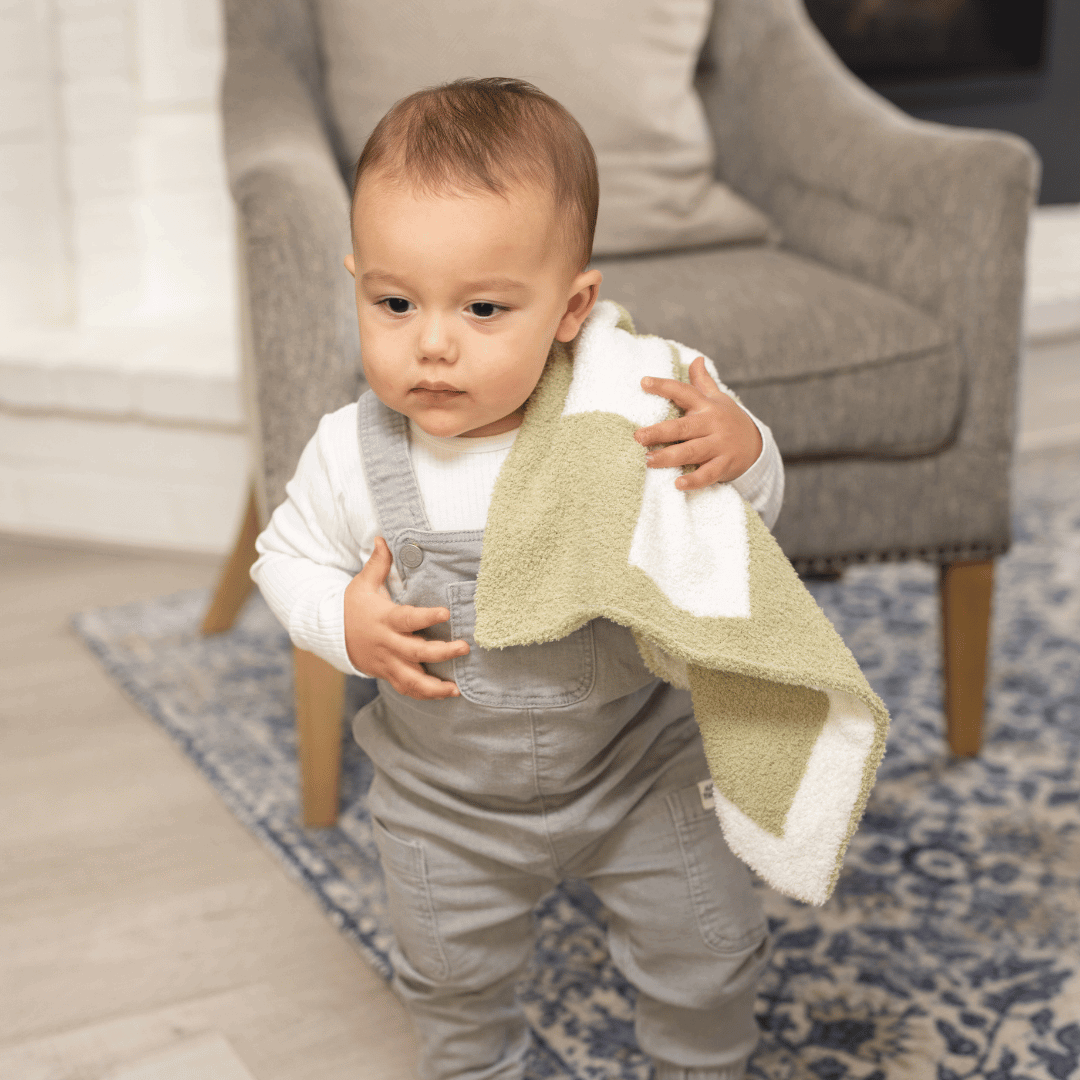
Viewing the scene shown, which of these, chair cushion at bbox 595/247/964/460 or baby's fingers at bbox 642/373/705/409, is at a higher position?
baby's fingers at bbox 642/373/705/409

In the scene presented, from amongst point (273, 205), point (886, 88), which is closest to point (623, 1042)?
point (273, 205)

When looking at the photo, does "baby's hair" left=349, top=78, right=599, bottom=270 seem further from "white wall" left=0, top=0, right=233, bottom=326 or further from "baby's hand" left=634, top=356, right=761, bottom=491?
"white wall" left=0, top=0, right=233, bottom=326

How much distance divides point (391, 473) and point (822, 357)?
545 mm

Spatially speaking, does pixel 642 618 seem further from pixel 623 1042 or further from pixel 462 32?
pixel 462 32

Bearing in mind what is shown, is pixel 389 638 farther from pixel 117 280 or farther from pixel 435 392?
pixel 117 280

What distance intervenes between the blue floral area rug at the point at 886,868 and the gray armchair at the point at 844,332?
0.09m

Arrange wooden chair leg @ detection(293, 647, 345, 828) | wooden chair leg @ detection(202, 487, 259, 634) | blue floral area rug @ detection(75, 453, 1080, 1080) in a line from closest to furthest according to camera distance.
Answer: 1. blue floral area rug @ detection(75, 453, 1080, 1080)
2. wooden chair leg @ detection(293, 647, 345, 828)
3. wooden chair leg @ detection(202, 487, 259, 634)

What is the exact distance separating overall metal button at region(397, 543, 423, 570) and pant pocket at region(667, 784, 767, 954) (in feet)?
0.74

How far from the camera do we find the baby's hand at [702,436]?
679mm

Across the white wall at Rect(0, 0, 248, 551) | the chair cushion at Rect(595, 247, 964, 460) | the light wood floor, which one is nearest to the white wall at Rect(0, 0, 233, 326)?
the white wall at Rect(0, 0, 248, 551)

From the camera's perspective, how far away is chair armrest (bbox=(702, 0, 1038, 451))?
1.13 meters

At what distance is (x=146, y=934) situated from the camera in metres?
1.04

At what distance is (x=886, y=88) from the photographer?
2.77 metres

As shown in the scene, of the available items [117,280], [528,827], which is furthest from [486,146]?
[117,280]
